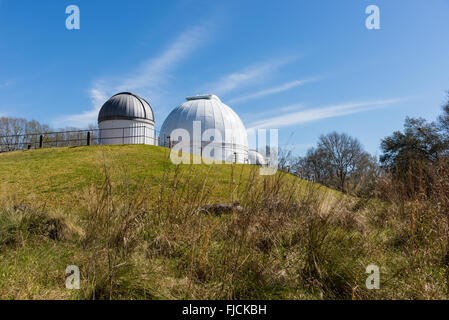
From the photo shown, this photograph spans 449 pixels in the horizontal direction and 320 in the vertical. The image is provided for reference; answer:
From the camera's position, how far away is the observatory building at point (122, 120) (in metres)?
28.5

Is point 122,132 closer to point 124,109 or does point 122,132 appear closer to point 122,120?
point 122,120

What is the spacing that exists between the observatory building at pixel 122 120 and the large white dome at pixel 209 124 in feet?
9.49

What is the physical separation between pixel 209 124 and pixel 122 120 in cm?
978

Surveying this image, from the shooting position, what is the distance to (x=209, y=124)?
1207 inches

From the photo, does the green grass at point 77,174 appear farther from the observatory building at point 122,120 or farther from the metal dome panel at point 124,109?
the metal dome panel at point 124,109

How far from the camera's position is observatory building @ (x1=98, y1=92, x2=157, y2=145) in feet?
93.4

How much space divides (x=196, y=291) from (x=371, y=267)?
1802 mm

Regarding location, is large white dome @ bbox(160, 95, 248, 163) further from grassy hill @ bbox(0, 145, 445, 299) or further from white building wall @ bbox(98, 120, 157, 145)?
A: grassy hill @ bbox(0, 145, 445, 299)

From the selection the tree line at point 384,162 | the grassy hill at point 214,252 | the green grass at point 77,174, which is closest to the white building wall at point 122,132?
the green grass at point 77,174

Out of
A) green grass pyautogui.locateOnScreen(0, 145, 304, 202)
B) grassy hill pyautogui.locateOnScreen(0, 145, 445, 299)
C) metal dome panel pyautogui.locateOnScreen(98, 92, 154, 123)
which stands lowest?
grassy hill pyautogui.locateOnScreen(0, 145, 445, 299)

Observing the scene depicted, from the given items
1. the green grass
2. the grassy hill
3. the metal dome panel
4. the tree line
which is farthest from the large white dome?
the grassy hill

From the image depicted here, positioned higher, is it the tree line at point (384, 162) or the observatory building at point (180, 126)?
the observatory building at point (180, 126)

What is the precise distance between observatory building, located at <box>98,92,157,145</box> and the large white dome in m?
2.89
